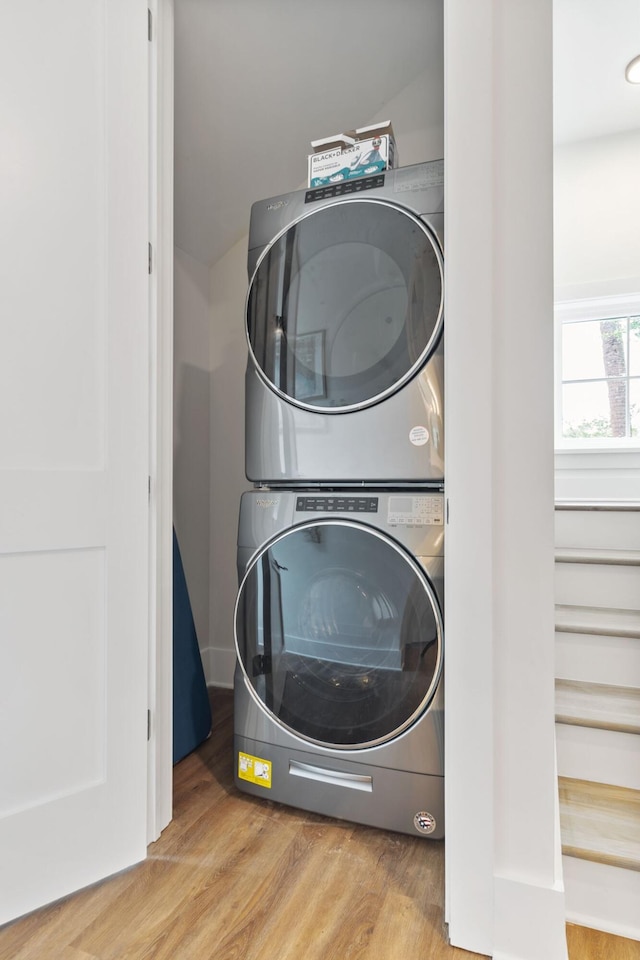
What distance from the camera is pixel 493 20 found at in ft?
3.24

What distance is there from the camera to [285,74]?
184 cm

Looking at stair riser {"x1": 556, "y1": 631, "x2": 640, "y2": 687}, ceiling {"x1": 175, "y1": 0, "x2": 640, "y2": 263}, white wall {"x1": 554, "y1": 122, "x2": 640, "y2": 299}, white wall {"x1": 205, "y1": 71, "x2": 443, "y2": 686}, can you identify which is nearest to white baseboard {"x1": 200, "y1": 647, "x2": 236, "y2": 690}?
white wall {"x1": 205, "y1": 71, "x2": 443, "y2": 686}

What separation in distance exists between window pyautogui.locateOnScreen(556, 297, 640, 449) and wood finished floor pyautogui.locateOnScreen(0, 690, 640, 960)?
227 centimetres

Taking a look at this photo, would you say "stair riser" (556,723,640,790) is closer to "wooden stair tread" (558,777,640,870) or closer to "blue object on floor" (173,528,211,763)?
"wooden stair tread" (558,777,640,870)

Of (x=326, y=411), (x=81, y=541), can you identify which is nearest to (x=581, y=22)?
(x=326, y=411)

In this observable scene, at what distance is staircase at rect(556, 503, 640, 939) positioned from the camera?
107cm

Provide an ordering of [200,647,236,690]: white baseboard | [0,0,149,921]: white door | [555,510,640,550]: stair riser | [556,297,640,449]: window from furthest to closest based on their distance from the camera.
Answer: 1. [556,297,640,449]: window
2. [200,647,236,690]: white baseboard
3. [555,510,640,550]: stair riser
4. [0,0,149,921]: white door

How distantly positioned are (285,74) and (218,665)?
7.71 feet

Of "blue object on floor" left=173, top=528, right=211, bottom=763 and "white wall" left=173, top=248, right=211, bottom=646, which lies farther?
"white wall" left=173, top=248, right=211, bottom=646

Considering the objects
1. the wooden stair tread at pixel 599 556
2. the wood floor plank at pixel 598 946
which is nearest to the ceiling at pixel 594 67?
the wooden stair tread at pixel 599 556

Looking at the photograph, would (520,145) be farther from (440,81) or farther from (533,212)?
(440,81)

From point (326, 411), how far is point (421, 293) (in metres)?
0.37

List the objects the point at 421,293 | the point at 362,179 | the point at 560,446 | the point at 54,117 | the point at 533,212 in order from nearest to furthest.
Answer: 1. the point at 533,212
2. the point at 54,117
3. the point at 421,293
4. the point at 362,179
5. the point at 560,446

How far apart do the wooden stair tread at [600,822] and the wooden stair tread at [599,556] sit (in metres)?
0.64
